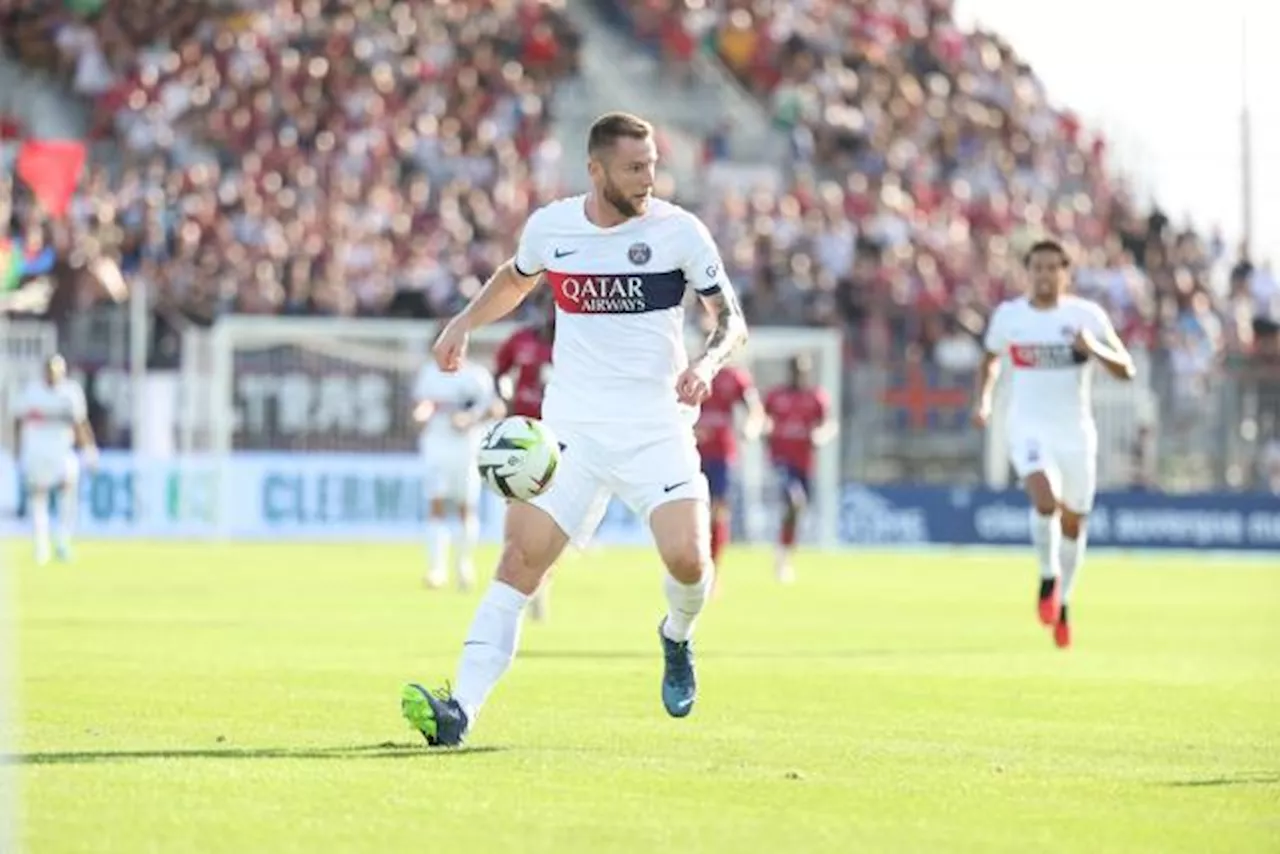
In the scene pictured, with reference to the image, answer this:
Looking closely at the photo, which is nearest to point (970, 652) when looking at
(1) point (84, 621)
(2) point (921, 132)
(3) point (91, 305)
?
(1) point (84, 621)

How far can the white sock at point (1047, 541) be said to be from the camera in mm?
21203

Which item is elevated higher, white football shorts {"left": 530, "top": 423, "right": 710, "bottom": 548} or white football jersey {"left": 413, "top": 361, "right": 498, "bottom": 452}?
white football jersey {"left": 413, "top": 361, "right": 498, "bottom": 452}

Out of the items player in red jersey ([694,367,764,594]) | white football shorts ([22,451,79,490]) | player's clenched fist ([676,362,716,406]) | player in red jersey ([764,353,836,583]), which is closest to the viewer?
player's clenched fist ([676,362,716,406])

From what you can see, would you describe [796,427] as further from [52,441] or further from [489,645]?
[489,645]

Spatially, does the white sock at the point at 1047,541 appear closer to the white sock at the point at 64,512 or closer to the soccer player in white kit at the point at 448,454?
the soccer player in white kit at the point at 448,454

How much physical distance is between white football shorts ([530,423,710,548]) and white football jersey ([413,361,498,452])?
55.3 feet

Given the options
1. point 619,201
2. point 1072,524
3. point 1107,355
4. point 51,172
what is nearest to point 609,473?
point 619,201

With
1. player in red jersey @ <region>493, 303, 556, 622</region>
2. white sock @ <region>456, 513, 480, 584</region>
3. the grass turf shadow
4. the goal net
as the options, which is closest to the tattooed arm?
the grass turf shadow

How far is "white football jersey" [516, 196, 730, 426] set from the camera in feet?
41.1

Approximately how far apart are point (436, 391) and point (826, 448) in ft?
41.0

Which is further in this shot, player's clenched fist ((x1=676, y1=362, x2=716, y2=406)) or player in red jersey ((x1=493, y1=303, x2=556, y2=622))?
player in red jersey ((x1=493, y1=303, x2=556, y2=622))

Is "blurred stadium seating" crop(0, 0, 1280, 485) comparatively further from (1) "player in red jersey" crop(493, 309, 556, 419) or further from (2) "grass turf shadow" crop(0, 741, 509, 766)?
(2) "grass turf shadow" crop(0, 741, 509, 766)

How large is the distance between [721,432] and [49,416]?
8.71 meters

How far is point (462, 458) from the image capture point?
3117cm
